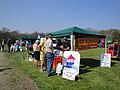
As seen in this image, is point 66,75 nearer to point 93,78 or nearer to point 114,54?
point 93,78

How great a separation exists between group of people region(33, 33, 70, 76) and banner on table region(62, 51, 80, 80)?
0.68 meters

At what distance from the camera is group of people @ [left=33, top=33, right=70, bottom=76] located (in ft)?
25.6

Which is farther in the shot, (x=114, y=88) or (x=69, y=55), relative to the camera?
(x=69, y=55)

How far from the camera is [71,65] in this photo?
7.72m

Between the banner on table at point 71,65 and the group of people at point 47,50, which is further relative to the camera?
the group of people at point 47,50

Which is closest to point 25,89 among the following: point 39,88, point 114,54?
point 39,88

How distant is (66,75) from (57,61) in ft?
5.19

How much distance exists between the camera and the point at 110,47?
1441 cm

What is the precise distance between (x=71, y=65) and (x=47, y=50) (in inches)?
51.3

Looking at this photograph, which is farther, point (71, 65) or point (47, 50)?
point (47, 50)

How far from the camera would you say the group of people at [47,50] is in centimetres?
782

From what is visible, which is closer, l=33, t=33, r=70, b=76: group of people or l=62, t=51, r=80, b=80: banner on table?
l=62, t=51, r=80, b=80: banner on table

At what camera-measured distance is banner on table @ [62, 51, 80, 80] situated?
7.33 m

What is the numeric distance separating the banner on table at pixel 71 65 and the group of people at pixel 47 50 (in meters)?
0.68
